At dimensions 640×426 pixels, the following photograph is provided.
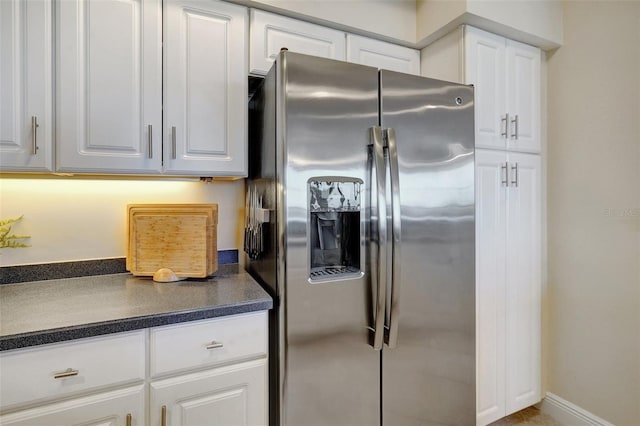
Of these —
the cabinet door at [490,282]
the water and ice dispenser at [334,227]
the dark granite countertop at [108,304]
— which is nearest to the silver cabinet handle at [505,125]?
the cabinet door at [490,282]

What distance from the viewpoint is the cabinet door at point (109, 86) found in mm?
1236

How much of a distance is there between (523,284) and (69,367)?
2.15 meters

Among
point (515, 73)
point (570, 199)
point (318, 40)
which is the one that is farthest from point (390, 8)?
point (570, 199)

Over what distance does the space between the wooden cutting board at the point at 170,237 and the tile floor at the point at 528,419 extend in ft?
6.39

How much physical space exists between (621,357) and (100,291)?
2.50m

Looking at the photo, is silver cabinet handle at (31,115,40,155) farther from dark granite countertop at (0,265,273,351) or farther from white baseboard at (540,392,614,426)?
white baseboard at (540,392,614,426)

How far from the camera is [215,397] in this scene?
1.18 m

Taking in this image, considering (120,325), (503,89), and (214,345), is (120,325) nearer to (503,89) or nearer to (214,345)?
(214,345)

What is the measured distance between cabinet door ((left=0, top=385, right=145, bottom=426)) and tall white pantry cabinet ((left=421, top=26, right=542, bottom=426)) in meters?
1.58

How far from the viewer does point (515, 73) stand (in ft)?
6.19

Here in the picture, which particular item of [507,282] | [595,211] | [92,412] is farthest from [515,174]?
[92,412]

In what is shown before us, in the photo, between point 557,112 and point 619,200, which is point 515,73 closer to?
point 557,112

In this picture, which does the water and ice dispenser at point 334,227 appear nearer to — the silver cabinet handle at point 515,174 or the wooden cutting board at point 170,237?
the wooden cutting board at point 170,237

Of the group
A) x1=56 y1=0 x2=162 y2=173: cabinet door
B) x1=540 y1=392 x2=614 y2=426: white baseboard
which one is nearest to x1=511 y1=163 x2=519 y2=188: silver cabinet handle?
x1=540 y1=392 x2=614 y2=426: white baseboard
